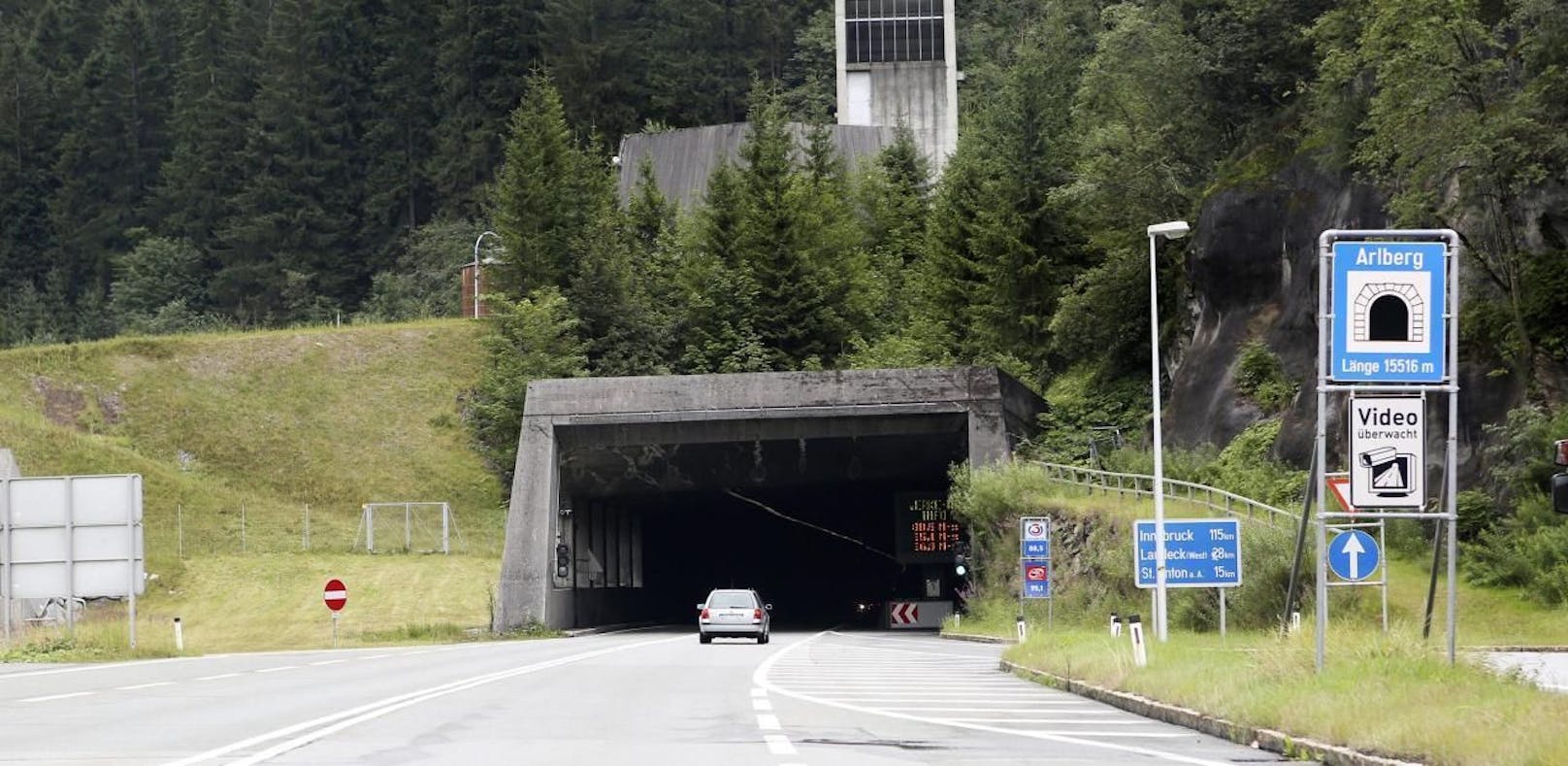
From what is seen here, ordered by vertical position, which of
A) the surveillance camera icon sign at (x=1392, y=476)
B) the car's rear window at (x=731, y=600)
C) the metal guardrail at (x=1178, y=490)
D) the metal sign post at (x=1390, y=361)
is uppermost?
the metal sign post at (x=1390, y=361)

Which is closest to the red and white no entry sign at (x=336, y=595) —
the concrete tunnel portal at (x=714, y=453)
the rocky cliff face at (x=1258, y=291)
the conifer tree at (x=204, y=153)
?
the concrete tunnel portal at (x=714, y=453)

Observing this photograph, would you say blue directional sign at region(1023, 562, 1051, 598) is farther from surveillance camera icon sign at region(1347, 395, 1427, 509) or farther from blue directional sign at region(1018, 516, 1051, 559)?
surveillance camera icon sign at region(1347, 395, 1427, 509)

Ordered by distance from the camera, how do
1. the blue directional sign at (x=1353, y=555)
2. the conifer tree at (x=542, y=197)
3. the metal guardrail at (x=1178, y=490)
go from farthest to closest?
the conifer tree at (x=542, y=197) → the metal guardrail at (x=1178, y=490) → the blue directional sign at (x=1353, y=555)

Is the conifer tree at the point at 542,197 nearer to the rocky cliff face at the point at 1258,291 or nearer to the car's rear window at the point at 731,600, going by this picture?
the rocky cliff face at the point at 1258,291

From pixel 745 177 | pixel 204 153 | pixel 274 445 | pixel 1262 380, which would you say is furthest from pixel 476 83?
pixel 1262 380

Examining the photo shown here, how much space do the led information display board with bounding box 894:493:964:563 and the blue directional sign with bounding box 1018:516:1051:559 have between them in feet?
88.6

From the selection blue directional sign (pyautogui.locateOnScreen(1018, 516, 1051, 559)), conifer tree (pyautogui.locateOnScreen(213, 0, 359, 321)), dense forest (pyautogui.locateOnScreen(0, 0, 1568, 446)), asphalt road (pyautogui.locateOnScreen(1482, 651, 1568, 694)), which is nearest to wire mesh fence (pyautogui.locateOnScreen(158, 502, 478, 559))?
dense forest (pyautogui.locateOnScreen(0, 0, 1568, 446))

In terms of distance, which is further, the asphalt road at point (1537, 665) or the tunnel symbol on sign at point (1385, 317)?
the tunnel symbol on sign at point (1385, 317)

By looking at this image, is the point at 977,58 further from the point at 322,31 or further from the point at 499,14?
the point at 322,31

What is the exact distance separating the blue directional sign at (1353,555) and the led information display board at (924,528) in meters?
46.6

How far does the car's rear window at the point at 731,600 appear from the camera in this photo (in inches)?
1820

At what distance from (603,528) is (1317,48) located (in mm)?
30259

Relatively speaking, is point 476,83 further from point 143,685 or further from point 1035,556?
point 143,685

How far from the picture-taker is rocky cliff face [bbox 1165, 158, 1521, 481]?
5162 centimetres
